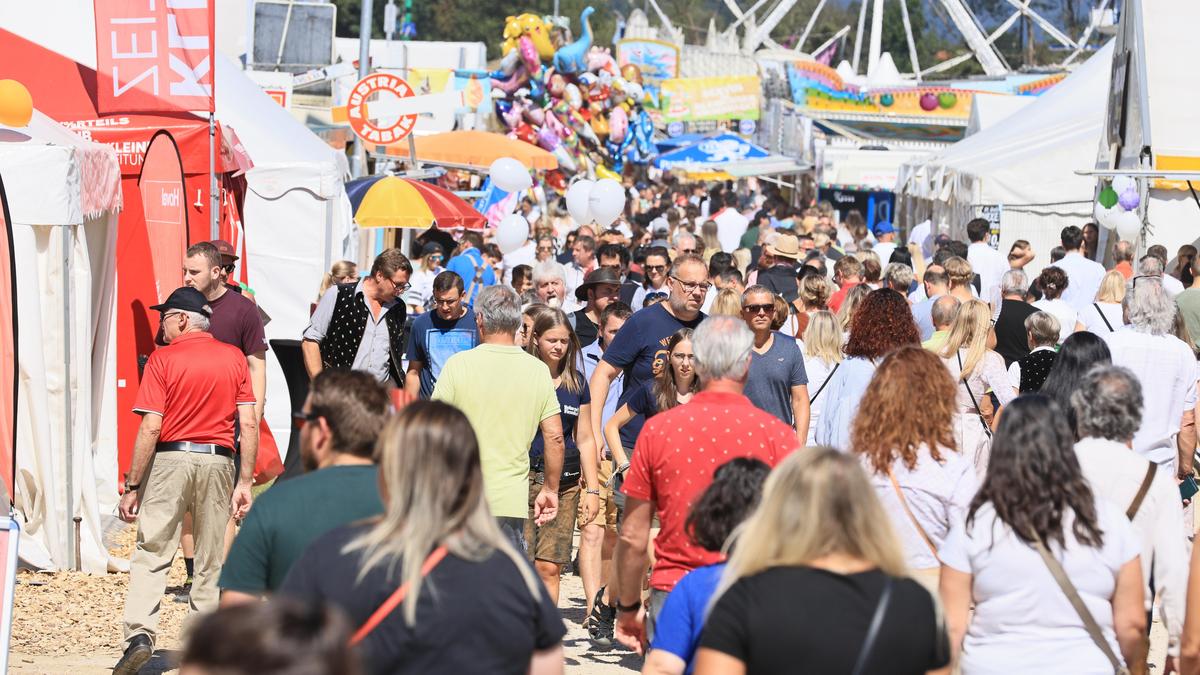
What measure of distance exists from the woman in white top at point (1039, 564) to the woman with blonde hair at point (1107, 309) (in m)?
6.47

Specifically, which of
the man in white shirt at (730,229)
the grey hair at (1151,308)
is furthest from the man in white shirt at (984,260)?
the grey hair at (1151,308)

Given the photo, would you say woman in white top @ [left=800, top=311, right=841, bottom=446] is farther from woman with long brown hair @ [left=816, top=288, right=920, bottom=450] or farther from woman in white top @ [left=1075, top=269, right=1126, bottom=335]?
woman in white top @ [left=1075, top=269, right=1126, bottom=335]

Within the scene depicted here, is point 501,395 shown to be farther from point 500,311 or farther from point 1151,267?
point 1151,267

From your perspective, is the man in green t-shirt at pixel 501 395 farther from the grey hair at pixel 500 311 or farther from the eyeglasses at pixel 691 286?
the eyeglasses at pixel 691 286

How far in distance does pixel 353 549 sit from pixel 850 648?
100cm

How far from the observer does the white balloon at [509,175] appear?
20125 millimetres

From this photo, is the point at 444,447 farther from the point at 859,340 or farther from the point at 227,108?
the point at 227,108

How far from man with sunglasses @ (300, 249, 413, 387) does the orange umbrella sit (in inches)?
529

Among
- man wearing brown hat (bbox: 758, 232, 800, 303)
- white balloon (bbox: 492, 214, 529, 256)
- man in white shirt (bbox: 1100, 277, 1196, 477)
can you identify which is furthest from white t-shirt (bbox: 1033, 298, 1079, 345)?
white balloon (bbox: 492, 214, 529, 256)

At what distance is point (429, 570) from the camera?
304 cm

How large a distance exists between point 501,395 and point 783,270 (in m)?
5.67

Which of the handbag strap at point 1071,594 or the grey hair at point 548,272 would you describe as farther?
the grey hair at point 548,272

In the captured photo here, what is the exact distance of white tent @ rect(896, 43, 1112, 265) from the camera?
64.8 feet

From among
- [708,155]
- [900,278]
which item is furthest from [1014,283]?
[708,155]
